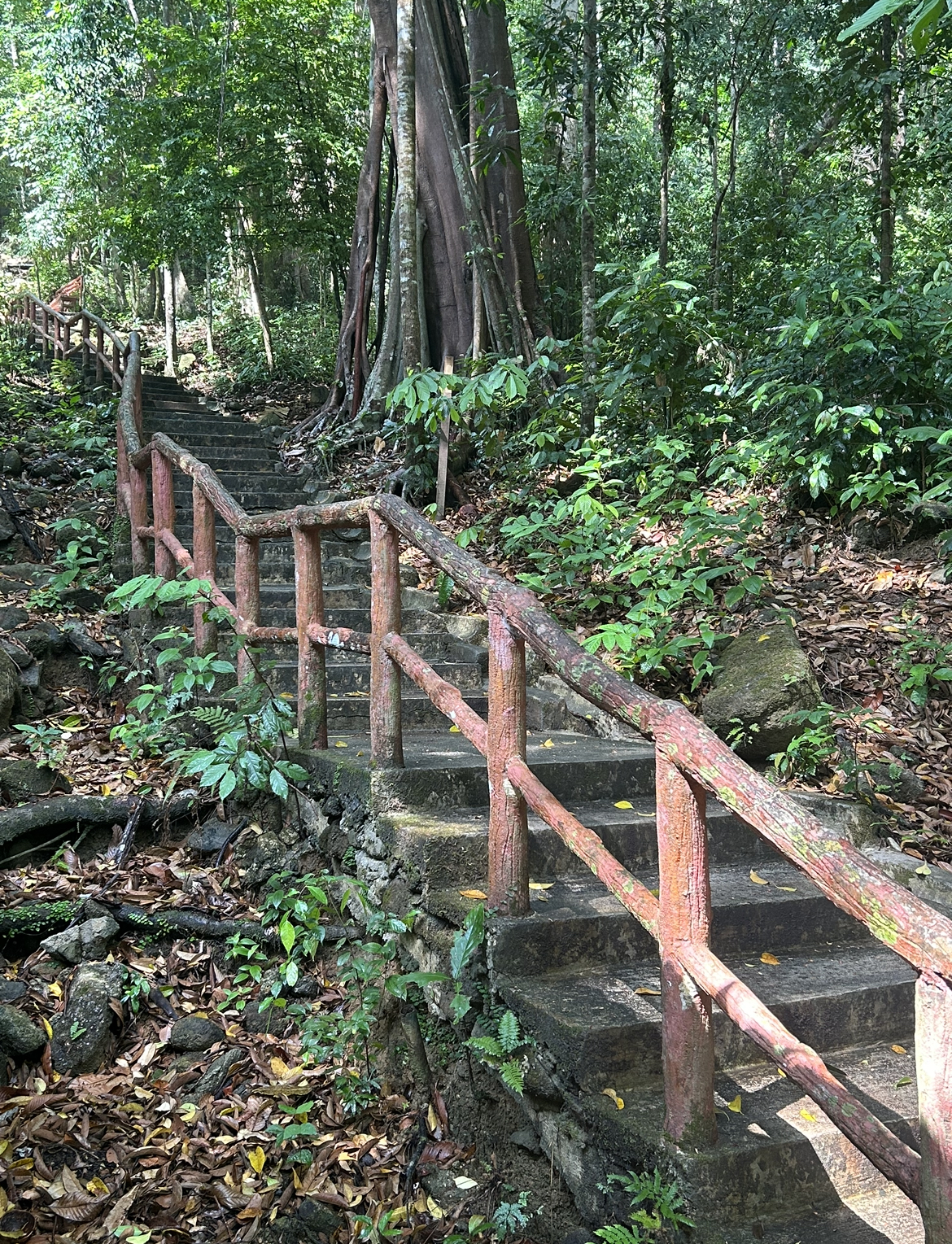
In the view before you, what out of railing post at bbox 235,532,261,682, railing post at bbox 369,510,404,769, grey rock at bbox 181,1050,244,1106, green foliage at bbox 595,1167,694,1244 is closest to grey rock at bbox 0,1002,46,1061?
grey rock at bbox 181,1050,244,1106

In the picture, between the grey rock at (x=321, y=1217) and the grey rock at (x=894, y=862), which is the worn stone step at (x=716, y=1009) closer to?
the grey rock at (x=894, y=862)

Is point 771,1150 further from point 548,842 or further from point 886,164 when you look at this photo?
point 886,164

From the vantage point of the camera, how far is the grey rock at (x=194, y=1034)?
310cm

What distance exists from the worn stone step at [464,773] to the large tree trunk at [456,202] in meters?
4.96

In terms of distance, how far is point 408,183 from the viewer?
7.70 meters

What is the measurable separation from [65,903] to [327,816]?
0.99 m

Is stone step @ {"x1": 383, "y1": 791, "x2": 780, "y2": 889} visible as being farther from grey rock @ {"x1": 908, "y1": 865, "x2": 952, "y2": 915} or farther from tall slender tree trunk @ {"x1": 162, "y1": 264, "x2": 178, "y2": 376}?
tall slender tree trunk @ {"x1": 162, "y1": 264, "x2": 178, "y2": 376}

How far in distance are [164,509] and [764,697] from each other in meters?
3.35

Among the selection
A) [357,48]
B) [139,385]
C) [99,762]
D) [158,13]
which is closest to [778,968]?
[99,762]

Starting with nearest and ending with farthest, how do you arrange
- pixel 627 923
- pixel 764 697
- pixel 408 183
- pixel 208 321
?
pixel 627 923 → pixel 764 697 → pixel 408 183 → pixel 208 321

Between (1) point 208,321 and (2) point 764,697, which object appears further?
(1) point 208,321

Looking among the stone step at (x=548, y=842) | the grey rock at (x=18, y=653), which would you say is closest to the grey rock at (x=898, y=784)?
the stone step at (x=548, y=842)

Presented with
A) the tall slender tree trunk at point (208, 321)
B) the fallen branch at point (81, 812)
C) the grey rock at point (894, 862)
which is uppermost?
the tall slender tree trunk at point (208, 321)

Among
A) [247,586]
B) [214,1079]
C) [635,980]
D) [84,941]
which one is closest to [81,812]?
[84,941]
